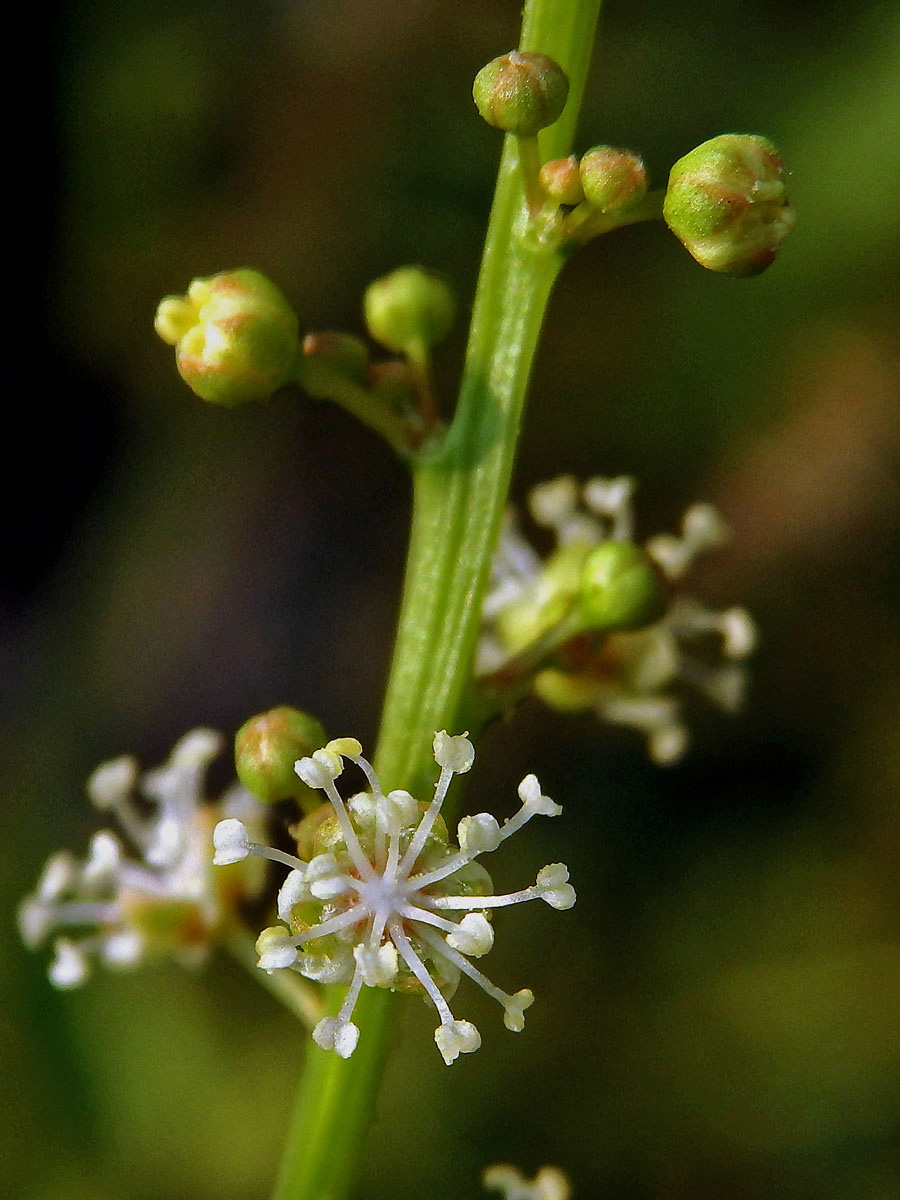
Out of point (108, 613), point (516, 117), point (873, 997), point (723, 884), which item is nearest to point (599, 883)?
point (723, 884)

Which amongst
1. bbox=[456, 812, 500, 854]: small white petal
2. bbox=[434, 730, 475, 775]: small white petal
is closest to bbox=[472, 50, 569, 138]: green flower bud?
bbox=[434, 730, 475, 775]: small white petal

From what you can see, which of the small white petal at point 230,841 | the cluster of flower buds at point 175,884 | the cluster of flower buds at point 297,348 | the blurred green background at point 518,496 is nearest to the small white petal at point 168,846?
the cluster of flower buds at point 175,884

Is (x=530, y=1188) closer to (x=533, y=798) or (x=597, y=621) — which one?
(x=533, y=798)

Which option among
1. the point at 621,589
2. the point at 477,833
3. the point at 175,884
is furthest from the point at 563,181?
the point at 175,884

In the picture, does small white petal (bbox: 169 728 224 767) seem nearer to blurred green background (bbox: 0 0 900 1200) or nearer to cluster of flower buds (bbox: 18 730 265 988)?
cluster of flower buds (bbox: 18 730 265 988)

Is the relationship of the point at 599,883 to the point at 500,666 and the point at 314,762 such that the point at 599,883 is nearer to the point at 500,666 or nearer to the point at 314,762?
the point at 500,666

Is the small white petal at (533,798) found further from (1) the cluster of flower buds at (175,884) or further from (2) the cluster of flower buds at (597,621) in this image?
(1) the cluster of flower buds at (175,884)
